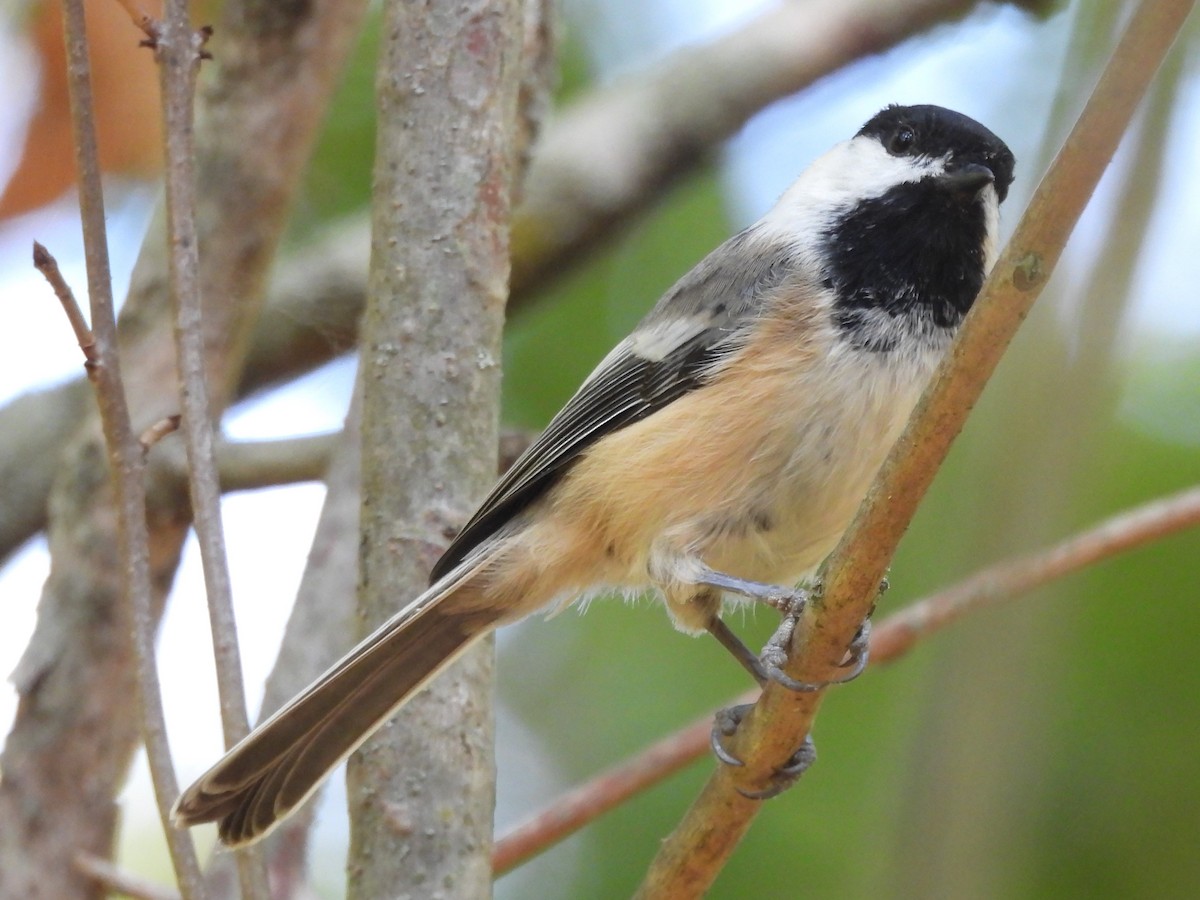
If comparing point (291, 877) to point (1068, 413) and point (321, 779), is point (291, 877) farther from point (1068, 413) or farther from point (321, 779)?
point (1068, 413)

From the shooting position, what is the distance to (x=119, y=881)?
2.21 metres

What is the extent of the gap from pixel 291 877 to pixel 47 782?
1.52ft

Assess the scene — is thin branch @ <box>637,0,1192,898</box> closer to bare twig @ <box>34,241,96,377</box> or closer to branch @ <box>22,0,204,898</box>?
branch @ <box>22,0,204,898</box>

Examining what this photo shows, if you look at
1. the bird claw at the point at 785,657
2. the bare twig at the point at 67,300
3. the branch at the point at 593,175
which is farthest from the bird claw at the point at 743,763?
the branch at the point at 593,175

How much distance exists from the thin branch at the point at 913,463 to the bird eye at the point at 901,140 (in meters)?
1.05

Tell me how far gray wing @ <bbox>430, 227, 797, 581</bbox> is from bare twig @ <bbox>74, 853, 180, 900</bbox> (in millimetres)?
723

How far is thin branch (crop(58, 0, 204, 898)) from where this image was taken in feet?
5.05

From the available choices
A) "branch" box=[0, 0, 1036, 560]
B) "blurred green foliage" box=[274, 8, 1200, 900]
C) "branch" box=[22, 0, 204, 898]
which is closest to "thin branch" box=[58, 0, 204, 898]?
"branch" box=[22, 0, 204, 898]

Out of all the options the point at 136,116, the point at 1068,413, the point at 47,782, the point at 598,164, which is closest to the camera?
the point at 1068,413

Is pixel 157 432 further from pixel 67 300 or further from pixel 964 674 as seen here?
pixel 964 674

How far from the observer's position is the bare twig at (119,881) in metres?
2.09

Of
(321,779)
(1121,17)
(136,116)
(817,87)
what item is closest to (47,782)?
(321,779)

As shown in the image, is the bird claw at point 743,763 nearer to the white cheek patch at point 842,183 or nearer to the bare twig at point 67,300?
the white cheek patch at point 842,183

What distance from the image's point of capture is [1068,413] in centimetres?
187
